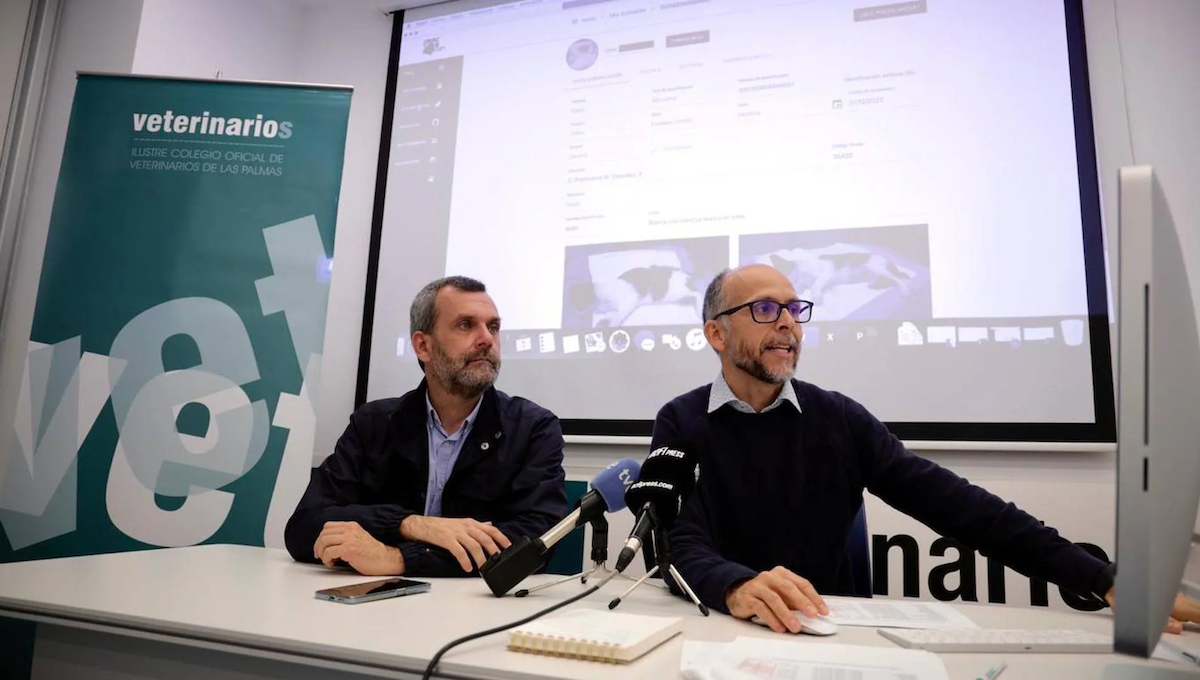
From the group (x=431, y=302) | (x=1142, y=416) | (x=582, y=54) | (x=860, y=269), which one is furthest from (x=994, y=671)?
(x=582, y=54)

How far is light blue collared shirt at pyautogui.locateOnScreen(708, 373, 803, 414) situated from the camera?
70.8 inches

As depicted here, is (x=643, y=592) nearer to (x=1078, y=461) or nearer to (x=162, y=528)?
(x=1078, y=461)

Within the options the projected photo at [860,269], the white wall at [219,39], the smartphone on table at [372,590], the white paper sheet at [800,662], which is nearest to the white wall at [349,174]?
the white wall at [219,39]

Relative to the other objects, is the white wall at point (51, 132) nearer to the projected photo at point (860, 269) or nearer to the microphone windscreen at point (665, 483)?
the projected photo at point (860, 269)

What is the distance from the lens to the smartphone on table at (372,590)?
1.24 meters

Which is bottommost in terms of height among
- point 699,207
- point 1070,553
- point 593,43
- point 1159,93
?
point 1070,553

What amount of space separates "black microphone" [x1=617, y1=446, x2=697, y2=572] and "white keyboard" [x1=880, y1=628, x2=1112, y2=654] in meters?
0.37

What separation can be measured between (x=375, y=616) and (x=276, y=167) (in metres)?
2.25

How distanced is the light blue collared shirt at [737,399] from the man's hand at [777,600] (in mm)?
677

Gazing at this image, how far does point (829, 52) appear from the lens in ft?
9.50

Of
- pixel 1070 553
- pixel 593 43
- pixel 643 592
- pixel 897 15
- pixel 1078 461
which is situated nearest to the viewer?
pixel 1070 553

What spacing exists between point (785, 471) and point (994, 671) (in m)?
0.87

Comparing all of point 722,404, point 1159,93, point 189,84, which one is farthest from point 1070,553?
point 189,84

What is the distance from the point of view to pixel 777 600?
1103 millimetres
